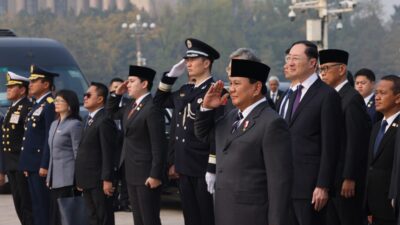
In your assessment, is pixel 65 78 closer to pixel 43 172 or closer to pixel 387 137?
pixel 43 172

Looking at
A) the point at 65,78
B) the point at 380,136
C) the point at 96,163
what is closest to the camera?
the point at 380,136

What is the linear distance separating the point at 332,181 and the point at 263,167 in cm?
167

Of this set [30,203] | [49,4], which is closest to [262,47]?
[49,4]

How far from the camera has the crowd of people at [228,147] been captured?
307 inches

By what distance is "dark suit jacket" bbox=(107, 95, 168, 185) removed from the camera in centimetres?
1070

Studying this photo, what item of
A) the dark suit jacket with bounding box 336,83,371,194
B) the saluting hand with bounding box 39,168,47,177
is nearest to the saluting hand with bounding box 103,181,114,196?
the saluting hand with bounding box 39,168,47,177

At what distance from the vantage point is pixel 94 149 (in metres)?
11.6

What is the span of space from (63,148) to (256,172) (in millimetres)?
4533

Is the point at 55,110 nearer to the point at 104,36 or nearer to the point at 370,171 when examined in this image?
the point at 370,171

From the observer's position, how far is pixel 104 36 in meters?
102

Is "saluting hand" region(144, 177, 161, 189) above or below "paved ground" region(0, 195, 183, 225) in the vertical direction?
above

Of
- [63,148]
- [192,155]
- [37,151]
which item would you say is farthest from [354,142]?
[37,151]

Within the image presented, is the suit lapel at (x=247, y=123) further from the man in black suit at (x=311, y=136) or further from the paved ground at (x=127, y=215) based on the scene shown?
the paved ground at (x=127, y=215)

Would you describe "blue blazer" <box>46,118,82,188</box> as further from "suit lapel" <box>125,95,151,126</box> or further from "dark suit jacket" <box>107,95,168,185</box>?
"suit lapel" <box>125,95,151,126</box>
